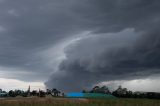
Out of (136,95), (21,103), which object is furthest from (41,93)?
(136,95)

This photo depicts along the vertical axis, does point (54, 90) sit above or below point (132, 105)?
above

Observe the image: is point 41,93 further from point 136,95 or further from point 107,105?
point 136,95

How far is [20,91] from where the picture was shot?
358ft

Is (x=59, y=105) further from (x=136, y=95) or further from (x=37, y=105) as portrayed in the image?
(x=136, y=95)

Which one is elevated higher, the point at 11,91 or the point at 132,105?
the point at 11,91

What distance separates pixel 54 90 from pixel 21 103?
6567 centimetres

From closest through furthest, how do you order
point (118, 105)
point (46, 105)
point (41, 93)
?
point (46, 105) → point (118, 105) → point (41, 93)

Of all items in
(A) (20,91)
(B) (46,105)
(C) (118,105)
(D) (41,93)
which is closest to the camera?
(B) (46,105)

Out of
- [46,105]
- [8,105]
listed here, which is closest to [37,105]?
[46,105]

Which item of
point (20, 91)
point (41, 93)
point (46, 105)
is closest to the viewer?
point (46, 105)

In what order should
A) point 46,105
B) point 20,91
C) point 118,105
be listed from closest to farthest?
1. point 46,105
2. point 118,105
3. point 20,91

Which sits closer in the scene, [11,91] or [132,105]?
[132,105]

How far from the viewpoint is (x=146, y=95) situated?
371 feet

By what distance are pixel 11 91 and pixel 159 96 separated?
172 feet
